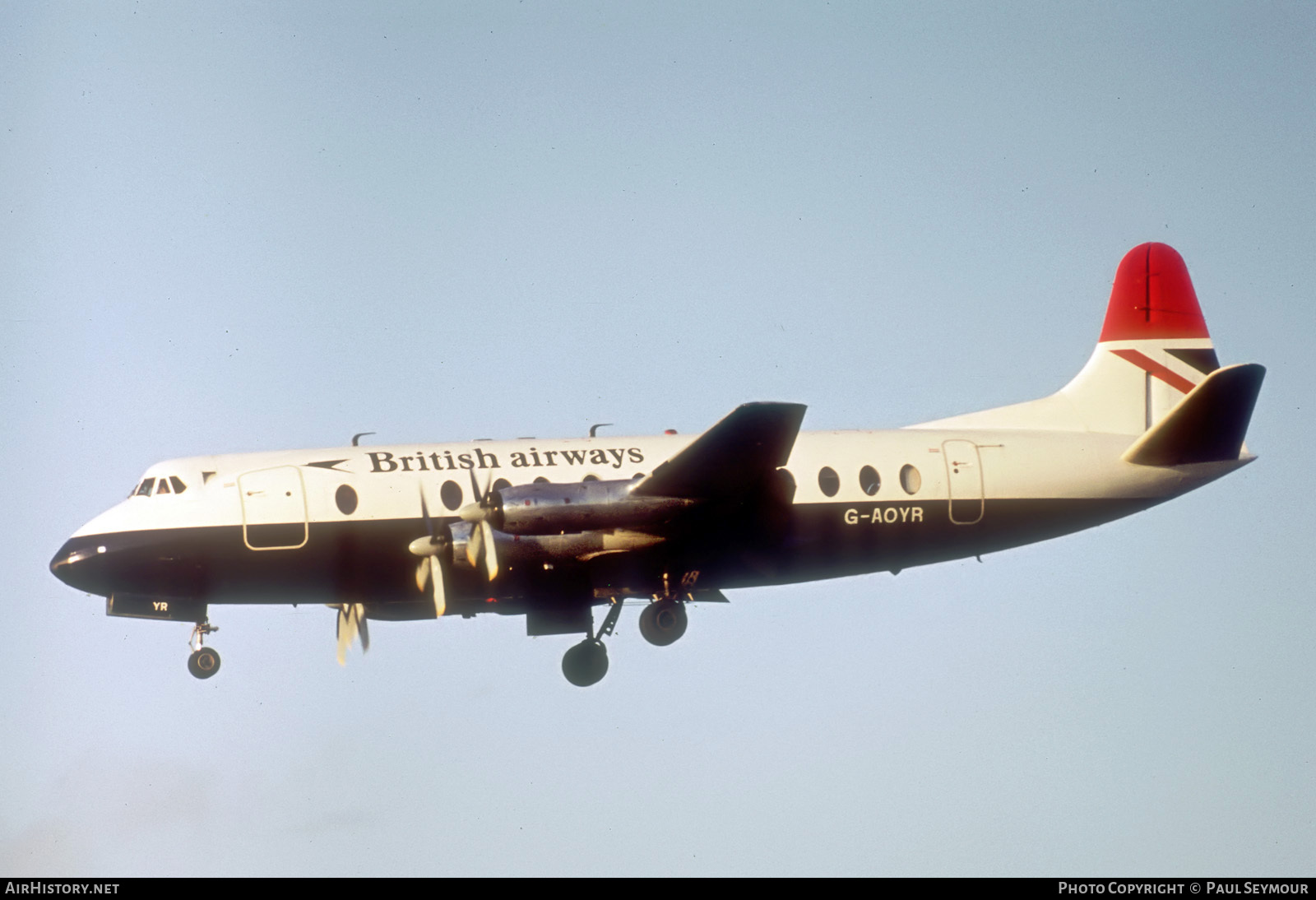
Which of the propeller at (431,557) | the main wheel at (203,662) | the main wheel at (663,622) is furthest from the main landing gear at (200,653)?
the main wheel at (663,622)

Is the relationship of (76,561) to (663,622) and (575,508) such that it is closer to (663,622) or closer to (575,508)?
(575,508)

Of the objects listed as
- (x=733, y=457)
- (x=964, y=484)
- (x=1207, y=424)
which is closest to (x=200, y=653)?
→ (x=733, y=457)

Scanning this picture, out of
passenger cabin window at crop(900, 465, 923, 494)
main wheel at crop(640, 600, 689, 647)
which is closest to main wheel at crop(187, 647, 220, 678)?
main wheel at crop(640, 600, 689, 647)

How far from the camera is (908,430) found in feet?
90.6

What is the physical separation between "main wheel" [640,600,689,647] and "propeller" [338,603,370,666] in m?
4.99

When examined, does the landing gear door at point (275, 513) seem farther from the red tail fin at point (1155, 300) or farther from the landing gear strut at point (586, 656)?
the red tail fin at point (1155, 300)

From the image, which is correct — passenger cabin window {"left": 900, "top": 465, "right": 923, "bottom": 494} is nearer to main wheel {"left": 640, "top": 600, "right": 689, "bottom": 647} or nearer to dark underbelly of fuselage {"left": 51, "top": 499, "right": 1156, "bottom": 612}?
dark underbelly of fuselage {"left": 51, "top": 499, "right": 1156, "bottom": 612}

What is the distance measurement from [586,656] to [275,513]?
18.4 ft

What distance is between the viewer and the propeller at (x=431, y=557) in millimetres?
24531
